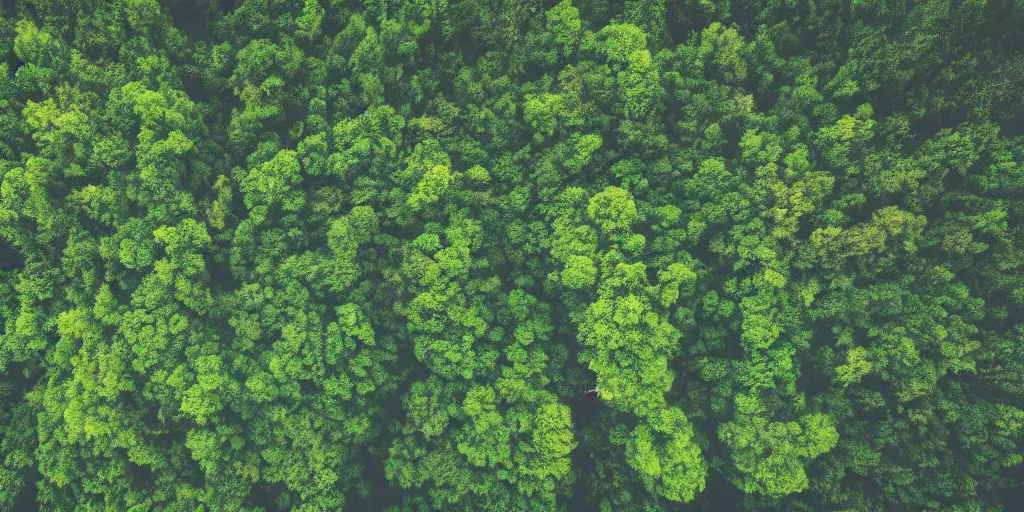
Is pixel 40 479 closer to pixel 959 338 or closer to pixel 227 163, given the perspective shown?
pixel 227 163

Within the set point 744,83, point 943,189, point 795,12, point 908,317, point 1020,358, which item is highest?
point 795,12

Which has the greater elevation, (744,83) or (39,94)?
(39,94)

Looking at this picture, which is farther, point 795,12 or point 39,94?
point 795,12

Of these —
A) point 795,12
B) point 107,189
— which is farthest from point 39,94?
point 795,12

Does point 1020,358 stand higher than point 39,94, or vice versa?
point 39,94

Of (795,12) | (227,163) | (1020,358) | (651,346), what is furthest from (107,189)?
(1020,358)

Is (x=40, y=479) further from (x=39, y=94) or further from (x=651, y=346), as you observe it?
(x=651, y=346)
